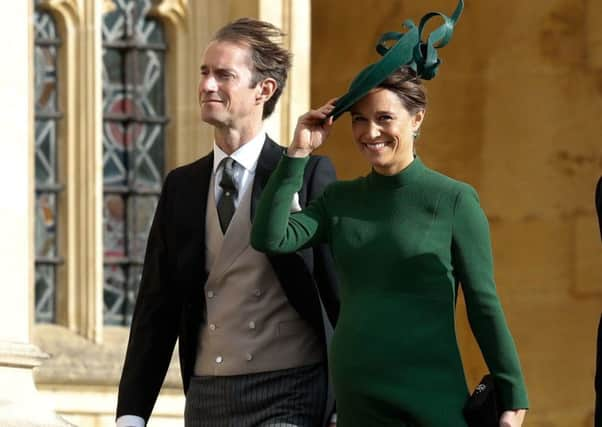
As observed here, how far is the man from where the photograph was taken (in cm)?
647

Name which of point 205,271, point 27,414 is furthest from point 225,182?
point 27,414

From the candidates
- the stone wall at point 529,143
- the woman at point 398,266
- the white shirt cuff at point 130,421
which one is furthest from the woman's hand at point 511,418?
the stone wall at point 529,143

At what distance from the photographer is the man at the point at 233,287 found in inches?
255

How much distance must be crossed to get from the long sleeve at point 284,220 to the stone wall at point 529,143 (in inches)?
278

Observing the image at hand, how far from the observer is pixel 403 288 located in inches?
237

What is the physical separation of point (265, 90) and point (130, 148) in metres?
5.66

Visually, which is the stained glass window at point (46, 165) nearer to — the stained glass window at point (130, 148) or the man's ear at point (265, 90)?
the stained glass window at point (130, 148)

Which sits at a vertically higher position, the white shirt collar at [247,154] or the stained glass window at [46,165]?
the white shirt collar at [247,154]

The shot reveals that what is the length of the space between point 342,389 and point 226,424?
1.79 feet

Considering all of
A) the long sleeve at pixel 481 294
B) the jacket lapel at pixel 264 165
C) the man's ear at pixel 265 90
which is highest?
the man's ear at pixel 265 90

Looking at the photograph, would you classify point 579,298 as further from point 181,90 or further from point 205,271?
point 205,271

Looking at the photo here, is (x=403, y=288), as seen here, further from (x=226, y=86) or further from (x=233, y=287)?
(x=226, y=86)

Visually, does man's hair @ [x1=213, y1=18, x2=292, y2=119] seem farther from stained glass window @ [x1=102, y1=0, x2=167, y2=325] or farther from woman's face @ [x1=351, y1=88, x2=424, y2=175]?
stained glass window @ [x1=102, y1=0, x2=167, y2=325]

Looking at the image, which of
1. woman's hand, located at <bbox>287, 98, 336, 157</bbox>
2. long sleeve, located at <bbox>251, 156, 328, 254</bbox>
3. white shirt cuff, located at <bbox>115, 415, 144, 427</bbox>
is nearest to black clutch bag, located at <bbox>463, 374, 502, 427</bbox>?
long sleeve, located at <bbox>251, 156, 328, 254</bbox>
